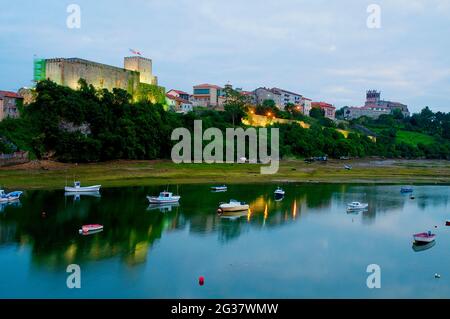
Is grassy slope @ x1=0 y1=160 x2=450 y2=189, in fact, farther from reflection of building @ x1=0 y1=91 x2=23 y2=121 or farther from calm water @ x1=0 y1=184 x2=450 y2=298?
reflection of building @ x1=0 y1=91 x2=23 y2=121

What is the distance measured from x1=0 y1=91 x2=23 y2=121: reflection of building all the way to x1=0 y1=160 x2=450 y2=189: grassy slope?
31.3ft

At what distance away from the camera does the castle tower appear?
75.9 metres

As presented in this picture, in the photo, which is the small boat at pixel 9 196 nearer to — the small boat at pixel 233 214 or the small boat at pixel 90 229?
the small boat at pixel 90 229

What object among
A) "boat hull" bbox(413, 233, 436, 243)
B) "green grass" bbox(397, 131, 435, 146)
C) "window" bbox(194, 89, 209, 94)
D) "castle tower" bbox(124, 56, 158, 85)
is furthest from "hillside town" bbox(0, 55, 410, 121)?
"green grass" bbox(397, 131, 435, 146)

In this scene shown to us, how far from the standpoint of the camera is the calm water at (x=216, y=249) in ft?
70.8

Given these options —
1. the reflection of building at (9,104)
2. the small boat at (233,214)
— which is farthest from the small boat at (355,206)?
the reflection of building at (9,104)

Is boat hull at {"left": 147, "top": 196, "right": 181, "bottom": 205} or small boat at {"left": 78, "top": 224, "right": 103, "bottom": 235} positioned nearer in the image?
small boat at {"left": 78, "top": 224, "right": 103, "bottom": 235}

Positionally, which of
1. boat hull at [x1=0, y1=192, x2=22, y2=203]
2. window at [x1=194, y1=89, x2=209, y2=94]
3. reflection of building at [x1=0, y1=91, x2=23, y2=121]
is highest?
window at [x1=194, y1=89, x2=209, y2=94]

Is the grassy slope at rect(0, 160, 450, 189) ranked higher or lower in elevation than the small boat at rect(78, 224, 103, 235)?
higher

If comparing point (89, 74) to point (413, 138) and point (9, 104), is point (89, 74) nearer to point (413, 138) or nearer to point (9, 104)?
point (9, 104)

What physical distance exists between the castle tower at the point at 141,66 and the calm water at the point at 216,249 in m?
34.9
